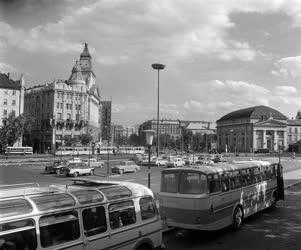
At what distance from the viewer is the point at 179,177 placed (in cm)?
1459

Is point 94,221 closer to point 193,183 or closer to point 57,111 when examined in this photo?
point 193,183

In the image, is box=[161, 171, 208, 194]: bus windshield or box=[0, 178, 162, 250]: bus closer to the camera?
box=[0, 178, 162, 250]: bus

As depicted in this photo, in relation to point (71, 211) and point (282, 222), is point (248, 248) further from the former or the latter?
point (71, 211)

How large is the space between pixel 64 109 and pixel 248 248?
127788mm

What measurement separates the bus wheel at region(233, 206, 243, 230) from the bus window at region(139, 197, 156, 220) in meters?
6.18

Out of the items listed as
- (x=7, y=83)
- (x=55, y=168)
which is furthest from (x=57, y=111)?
(x=55, y=168)

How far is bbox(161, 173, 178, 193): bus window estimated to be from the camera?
1455cm

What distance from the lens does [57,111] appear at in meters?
134

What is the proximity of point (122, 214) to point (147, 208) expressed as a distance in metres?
1.09

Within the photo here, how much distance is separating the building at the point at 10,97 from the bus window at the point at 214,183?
104m

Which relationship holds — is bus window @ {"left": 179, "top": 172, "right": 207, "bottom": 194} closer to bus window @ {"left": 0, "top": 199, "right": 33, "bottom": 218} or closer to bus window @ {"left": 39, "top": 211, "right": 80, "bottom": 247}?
bus window @ {"left": 39, "top": 211, "right": 80, "bottom": 247}

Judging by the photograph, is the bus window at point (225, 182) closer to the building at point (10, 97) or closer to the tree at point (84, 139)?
the building at point (10, 97)

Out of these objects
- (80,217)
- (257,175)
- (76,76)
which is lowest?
(80,217)

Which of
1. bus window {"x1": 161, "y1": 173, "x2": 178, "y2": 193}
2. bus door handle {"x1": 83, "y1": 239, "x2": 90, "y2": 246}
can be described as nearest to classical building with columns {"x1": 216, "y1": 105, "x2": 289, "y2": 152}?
bus window {"x1": 161, "y1": 173, "x2": 178, "y2": 193}
